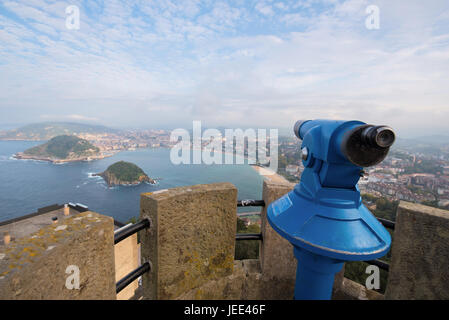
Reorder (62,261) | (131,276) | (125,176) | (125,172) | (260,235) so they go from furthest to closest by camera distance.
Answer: (125,172) → (125,176) → (260,235) → (131,276) → (62,261)

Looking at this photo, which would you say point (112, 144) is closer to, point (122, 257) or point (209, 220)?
point (122, 257)

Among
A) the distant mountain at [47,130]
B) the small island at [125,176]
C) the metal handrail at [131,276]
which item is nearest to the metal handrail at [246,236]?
the metal handrail at [131,276]

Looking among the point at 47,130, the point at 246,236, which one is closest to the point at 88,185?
the point at 246,236

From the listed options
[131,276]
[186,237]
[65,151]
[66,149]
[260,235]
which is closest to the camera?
[131,276]

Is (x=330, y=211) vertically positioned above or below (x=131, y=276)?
above

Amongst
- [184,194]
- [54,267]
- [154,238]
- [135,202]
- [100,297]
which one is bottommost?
[135,202]

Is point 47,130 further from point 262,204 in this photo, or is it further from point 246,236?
point 262,204
